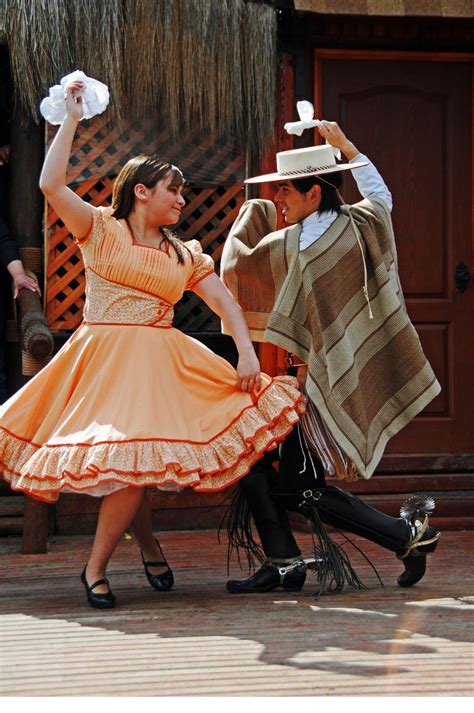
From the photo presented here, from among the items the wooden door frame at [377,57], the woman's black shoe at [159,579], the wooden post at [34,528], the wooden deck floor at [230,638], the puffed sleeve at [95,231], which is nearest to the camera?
the wooden deck floor at [230,638]

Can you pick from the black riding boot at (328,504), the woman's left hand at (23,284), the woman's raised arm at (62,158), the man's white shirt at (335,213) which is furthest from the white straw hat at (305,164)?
the woman's left hand at (23,284)

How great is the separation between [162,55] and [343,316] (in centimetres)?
243

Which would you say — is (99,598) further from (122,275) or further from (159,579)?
(122,275)

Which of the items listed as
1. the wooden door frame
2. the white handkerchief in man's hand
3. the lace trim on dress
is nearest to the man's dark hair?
the white handkerchief in man's hand

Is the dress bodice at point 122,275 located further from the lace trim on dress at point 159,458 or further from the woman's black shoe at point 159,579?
the woman's black shoe at point 159,579

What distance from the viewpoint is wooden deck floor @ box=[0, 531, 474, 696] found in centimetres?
304

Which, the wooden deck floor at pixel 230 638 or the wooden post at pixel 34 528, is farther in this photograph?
the wooden post at pixel 34 528

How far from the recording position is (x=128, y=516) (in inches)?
164

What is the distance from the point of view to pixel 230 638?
141 inches

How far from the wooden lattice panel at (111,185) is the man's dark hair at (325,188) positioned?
2135 millimetres

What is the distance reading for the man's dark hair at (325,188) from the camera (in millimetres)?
4484

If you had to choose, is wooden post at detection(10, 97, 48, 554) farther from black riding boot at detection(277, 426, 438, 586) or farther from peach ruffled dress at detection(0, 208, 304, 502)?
black riding boot at detection(277, 426, 438, 586)

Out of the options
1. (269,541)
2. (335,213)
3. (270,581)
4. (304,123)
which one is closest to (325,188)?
(335,213)

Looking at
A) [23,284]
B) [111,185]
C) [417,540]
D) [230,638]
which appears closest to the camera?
[230,638]
